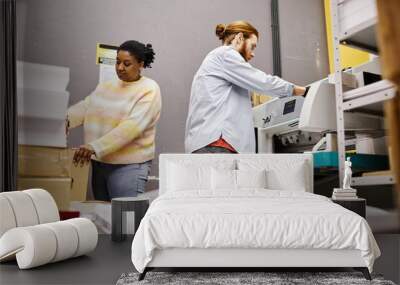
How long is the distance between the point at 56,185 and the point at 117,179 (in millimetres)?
675

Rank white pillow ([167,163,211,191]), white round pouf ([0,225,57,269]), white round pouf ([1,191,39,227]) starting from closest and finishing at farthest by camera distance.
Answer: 1. white round pouf ([0,225,57,269])
2. white round pouf ([1,191,39,227])
3. white pillow ([167,163,211,191])

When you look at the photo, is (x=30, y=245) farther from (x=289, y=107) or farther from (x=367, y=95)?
(x=367, y=95)

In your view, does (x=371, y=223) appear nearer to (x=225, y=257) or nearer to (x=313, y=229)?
(x=313, y=229)

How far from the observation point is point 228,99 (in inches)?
160

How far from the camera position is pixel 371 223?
4082mm

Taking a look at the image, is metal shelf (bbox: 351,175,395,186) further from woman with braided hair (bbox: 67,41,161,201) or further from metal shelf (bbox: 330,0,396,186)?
woman with braided hair (bbox: 67,41,161,201)

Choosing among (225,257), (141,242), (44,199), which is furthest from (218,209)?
(44,199)

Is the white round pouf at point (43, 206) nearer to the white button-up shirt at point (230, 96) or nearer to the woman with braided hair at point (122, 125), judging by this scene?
the woman with braided hair at point (122, 125)

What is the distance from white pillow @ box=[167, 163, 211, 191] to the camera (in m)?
3.66

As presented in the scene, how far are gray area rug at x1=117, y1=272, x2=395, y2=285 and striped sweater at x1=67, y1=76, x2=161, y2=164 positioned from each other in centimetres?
187

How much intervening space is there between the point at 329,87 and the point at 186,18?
1.64 meters

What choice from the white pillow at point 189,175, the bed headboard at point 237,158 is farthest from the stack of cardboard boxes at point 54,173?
the white pillow at point 189,175

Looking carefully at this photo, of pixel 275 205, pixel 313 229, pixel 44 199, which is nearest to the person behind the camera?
pixel 313 229

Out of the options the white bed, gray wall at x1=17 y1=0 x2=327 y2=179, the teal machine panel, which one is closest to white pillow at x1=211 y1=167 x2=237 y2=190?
gray wall at x1=17 y1=0 x2=327 y2=179
